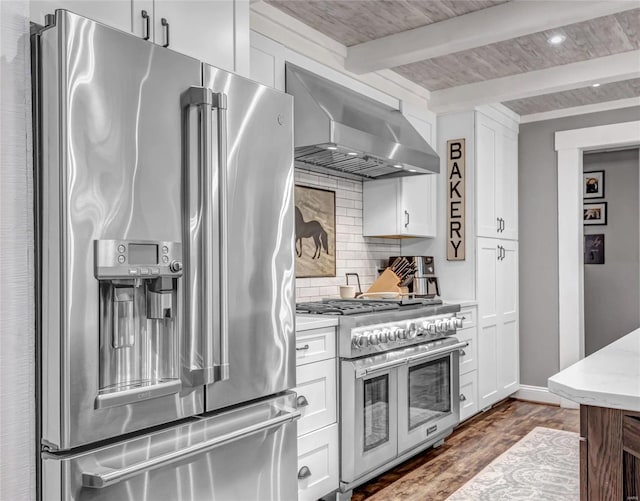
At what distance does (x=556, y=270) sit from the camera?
5.07 meters

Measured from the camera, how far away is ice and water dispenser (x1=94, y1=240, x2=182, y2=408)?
1452 millimetres

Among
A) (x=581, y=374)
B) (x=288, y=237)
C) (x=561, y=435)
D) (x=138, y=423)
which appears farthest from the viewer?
(x=561, y=435)

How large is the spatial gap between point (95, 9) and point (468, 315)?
329 cm

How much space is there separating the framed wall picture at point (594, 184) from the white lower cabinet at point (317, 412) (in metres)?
4.19

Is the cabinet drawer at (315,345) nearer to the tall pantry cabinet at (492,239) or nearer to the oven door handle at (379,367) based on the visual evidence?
the oven door handle at (379,367)

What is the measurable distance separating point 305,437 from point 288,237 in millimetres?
1092

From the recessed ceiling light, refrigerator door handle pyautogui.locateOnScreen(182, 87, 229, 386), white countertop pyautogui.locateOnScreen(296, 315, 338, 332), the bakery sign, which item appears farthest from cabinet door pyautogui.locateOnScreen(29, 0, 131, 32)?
the bakery sign

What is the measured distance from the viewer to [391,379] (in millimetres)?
3107

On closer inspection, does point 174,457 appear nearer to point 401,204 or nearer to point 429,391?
point 429,391

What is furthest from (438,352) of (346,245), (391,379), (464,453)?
(346,245)

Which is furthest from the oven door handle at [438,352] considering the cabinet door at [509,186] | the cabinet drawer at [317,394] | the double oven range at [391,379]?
the cabinet door at [509,186]

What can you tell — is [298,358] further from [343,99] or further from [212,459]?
[343,99]

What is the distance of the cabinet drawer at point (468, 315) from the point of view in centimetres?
416

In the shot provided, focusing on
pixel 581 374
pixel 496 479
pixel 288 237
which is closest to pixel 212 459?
pixel 288 237
